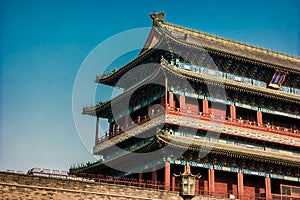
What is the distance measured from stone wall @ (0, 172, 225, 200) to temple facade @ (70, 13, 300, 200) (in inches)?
126

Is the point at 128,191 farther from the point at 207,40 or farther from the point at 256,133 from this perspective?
the point at 207,40

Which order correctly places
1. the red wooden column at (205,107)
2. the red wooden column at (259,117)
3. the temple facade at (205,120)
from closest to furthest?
the temple facade at (205,120) → the red wooden column at (205,107) → the red wooden column at (259,117)

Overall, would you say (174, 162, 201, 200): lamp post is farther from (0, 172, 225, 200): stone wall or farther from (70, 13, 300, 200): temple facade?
(70, 13, 300, 200): temple facade

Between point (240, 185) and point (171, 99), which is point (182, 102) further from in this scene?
point (240, 185)

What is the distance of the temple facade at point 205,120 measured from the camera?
34.8 m

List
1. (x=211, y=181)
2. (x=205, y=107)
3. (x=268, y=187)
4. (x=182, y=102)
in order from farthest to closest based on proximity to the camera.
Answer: (x=205, y=107) < (x=268, y=187) < (x=182, y=102) < (x=211, y=181)

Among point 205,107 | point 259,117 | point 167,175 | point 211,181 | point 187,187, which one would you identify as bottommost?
point 187,187

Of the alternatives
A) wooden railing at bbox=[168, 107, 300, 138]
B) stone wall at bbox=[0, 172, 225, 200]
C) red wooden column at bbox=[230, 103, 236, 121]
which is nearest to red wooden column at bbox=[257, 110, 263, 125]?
wooden railing at bbox=[168, 107, 300, 138]

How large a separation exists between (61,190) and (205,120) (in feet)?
40.8

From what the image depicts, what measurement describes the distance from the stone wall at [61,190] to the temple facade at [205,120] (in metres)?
3.20

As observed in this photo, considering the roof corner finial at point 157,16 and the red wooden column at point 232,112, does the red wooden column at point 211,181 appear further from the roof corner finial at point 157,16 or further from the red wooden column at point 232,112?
the roof corner finial at point 157,16

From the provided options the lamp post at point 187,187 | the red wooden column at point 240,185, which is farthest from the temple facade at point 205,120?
the lamp post at point 187,187

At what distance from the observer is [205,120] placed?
35.9m

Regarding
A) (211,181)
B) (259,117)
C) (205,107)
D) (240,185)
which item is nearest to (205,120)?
(205,107)
